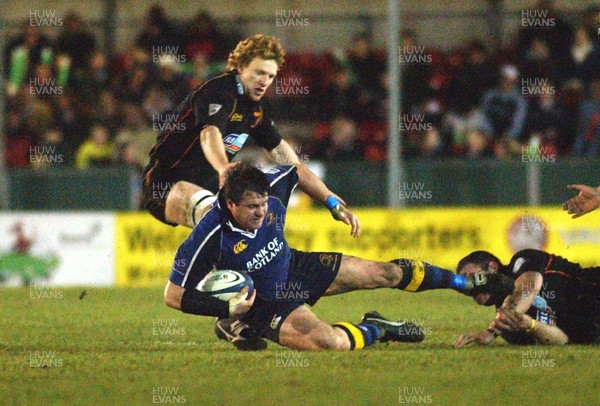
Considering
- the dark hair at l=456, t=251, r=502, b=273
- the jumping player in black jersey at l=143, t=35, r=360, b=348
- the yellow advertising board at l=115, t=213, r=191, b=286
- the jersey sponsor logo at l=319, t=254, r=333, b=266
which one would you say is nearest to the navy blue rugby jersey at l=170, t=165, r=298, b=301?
the jersey sponsor logo at l=319, t=254, r=333, b=266

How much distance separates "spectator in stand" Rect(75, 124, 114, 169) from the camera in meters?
16.9

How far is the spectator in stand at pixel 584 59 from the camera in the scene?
1644cm

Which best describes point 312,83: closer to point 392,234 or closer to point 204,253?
point 392,234

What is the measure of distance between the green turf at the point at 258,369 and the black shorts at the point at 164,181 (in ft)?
3.21

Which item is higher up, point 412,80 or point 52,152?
point 412,80

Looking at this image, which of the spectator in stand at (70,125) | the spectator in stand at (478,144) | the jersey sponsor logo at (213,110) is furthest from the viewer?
the spectator in stand at (70,125)

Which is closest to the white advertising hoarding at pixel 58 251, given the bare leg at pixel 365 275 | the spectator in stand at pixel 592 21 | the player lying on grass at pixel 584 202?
the spectator in stand at pixel 592 21

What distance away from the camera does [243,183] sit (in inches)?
303

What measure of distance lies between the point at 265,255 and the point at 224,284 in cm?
54

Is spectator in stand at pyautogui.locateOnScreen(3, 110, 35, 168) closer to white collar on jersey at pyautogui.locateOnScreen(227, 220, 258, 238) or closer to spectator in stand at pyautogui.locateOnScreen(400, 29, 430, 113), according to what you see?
spectator in stand at pyautogui.locateOnScreen(400, 29, 430, 113)

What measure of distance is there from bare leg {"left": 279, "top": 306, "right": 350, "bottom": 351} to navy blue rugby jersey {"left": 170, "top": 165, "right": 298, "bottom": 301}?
0.27 m

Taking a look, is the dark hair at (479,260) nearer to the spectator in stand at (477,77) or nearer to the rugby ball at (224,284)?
the rugby ball at (224,284)

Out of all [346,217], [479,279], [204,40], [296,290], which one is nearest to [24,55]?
[204,40]

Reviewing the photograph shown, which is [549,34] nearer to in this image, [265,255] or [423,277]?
[423,277]
